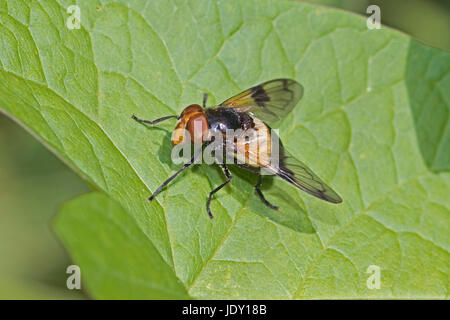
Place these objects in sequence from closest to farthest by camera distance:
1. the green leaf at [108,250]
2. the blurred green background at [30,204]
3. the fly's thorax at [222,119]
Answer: the green leaf at [108,250] < the fly's thorax at [222,119] < the blurred green background at [30,204]

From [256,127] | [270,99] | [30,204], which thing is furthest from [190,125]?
[30,204]

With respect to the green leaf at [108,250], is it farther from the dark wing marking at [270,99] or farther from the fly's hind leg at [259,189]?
the dark wing marking at [270,99]

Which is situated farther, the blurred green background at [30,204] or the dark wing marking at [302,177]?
the blurred green background at [30,204]

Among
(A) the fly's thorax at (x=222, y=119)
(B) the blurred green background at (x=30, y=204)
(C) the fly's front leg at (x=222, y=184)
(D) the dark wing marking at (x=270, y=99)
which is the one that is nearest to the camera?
(C) the fly's front leg at (x=222, y=184)

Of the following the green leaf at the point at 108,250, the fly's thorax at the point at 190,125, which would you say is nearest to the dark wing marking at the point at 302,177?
the fly's thorax at the point at 190,125

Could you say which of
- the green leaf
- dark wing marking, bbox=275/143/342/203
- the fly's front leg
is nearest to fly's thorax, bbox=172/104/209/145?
the fly's front leg

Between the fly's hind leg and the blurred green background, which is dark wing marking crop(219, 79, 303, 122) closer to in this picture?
the fly's hind leg

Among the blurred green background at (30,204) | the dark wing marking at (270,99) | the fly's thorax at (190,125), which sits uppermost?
the dark wing marking at (270,99)
